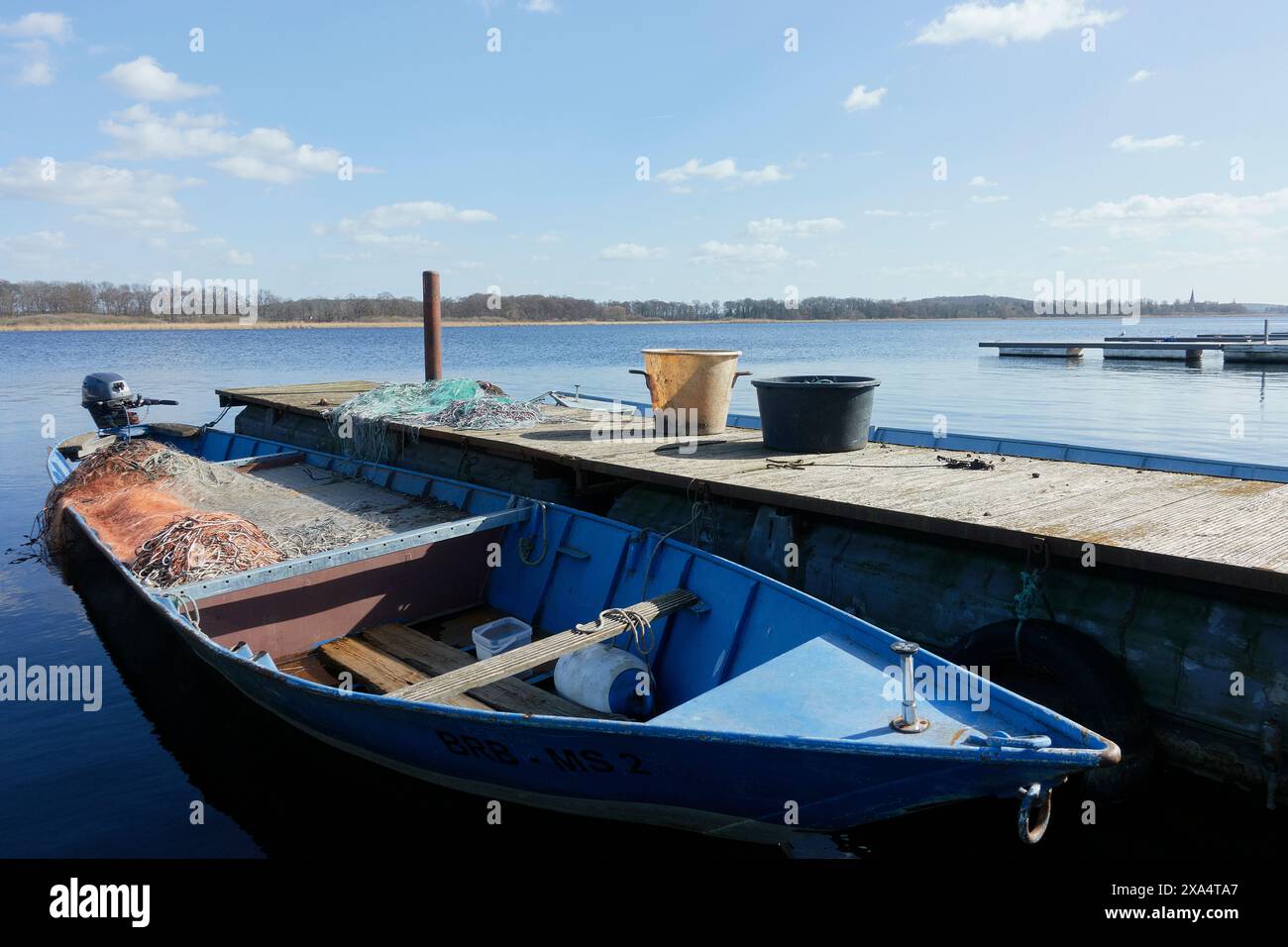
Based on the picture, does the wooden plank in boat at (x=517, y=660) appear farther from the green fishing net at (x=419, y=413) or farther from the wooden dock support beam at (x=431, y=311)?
the wooden dock support beam at (x=431, y=311)

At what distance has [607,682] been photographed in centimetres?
564

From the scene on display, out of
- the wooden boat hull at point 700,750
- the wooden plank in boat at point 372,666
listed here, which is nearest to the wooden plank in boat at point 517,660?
A: the wooden boat hull at point 700,750

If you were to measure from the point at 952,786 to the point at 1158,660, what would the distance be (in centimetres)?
258

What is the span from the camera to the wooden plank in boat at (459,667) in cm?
566

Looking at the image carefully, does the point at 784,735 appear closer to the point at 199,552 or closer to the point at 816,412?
the point at 199,552

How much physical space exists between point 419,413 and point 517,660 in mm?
8456

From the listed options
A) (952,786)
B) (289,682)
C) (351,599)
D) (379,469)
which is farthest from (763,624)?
(379,469)

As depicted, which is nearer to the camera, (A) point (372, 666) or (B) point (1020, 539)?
(B) point (1020, 539)

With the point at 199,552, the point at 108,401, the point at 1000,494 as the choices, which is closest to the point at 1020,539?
the point at 1000,494

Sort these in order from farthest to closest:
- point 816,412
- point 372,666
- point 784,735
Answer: point 816,412
point 372,666
point 784,735

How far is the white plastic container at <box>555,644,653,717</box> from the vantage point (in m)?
5.66
